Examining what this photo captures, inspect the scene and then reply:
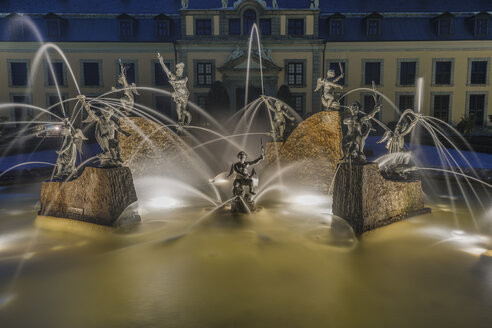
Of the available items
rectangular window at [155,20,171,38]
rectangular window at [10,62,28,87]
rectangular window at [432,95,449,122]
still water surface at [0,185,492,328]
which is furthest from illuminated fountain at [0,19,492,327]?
rectangular window at [10,62,28,87]

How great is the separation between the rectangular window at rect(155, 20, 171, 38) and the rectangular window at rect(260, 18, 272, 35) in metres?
9.16

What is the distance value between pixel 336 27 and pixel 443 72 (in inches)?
451

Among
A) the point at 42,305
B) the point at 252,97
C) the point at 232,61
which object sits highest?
the point at 232,61

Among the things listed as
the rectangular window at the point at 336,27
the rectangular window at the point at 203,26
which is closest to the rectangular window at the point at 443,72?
the rectangular window at the point at 336,27

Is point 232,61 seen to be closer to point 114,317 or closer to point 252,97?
point 252,97

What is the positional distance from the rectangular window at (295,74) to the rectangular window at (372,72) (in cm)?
646

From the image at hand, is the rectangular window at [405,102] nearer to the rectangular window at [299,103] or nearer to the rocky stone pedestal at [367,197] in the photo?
the rectangular window at [299,103]

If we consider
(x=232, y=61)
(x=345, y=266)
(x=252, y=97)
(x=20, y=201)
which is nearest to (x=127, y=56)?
(x=232, y=61)

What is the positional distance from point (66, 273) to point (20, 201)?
6631mm

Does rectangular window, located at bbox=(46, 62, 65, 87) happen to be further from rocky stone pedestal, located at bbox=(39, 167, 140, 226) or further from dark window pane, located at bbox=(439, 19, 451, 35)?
dark window pane, located at bbox=(439, 19, 451, 35)

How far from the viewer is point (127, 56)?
33.8 m

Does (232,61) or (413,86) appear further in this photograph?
(413,86)

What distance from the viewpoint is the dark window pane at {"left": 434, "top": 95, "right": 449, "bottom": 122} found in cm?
3450

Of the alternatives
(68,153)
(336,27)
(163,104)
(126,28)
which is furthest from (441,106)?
(68,153)
